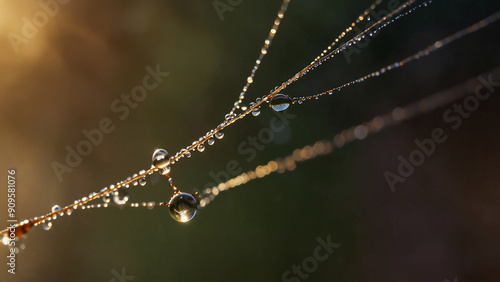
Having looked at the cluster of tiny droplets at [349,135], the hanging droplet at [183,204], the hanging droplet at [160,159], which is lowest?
the hanging droplet at [183,204]

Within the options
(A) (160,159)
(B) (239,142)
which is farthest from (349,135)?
(A) (160,159)

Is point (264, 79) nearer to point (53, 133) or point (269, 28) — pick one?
point (269, 28)

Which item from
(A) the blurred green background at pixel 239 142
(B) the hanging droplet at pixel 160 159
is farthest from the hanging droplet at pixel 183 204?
(A) the blurred green background at pixel 239 142

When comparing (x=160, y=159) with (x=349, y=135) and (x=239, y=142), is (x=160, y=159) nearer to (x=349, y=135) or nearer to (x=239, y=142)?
(x=239, y=142)

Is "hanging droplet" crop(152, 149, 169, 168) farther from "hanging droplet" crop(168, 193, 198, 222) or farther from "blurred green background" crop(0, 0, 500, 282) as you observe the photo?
"blurred green background" crop(0, 0, 500, 282)

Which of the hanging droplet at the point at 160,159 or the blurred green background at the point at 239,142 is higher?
the blurred green background at the point at 239,142

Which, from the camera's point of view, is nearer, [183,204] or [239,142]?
[183,204]

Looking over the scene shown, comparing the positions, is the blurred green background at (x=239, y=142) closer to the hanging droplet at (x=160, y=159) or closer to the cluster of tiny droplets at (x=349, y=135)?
the cluster of tiny droplets at (x=349, y=135)
